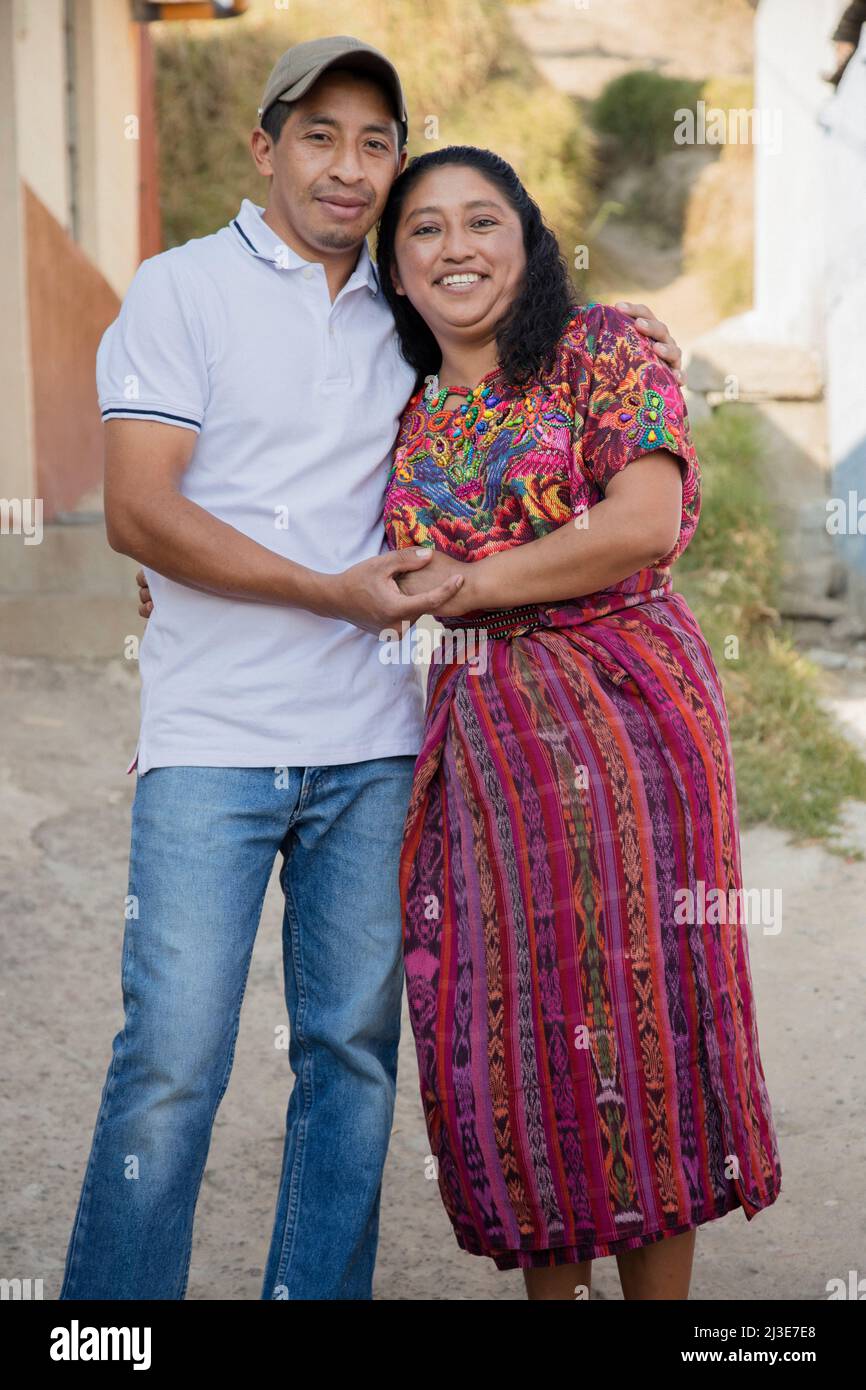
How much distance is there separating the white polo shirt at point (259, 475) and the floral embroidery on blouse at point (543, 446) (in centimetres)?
11

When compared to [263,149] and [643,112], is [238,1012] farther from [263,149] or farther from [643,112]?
[643,112]

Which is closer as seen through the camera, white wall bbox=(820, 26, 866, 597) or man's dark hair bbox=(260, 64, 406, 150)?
man's dark hair bbox=(260, 64, 406, 150)

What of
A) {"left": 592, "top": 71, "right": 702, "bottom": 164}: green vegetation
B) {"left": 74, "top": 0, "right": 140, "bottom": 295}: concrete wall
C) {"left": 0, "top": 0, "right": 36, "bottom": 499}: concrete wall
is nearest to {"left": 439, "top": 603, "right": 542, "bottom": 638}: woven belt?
{"left": 0, "top": 0, "right": 36, "bottom": 499}: concrete wall

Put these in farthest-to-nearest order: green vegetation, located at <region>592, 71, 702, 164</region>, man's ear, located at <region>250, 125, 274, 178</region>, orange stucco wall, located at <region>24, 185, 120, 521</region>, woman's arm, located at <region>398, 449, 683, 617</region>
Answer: green vegetation, located at <region>592, 71, 702, 164</region>, orange stucco wall, located at <region>24, 185, 120, 521</region>, man's ear, located at <region>250, 125, 274, 178</region>, woman's arm, located at <region>398, 449, 683, 617</region>

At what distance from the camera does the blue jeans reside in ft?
6.98

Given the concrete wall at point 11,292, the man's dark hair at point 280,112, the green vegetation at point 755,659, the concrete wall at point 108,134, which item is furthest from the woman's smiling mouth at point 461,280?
the concrete wall at point 108,134

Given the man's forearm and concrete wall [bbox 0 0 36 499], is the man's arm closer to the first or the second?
the man's forearm

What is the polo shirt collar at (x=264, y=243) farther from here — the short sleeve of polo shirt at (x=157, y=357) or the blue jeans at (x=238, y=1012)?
the blue jeans at (x=238, y=1012)

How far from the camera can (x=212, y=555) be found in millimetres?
2145

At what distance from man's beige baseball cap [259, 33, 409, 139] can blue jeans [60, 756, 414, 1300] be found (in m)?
1.07

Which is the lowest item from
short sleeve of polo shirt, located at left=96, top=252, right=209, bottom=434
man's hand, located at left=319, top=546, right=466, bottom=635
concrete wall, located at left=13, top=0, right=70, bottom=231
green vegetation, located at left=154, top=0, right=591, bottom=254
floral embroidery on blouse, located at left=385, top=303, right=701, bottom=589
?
man's hand, located at left=319, top=546, right=466, bottom=635

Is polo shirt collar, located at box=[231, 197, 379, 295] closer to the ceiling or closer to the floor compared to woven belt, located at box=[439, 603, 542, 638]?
closer to the ceiling

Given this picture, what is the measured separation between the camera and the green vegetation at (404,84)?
12.9m

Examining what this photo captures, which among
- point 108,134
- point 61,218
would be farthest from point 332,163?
point 108,134
